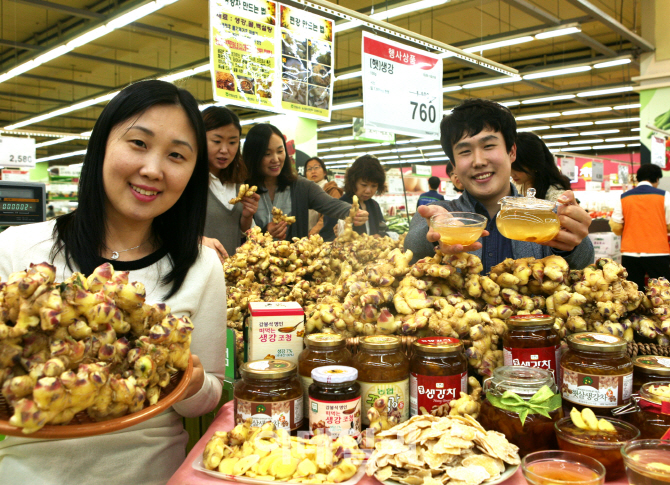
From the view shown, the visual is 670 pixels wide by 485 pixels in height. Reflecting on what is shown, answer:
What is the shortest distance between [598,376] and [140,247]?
47.7 inches

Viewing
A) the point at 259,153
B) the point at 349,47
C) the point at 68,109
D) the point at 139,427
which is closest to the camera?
the point at 139,427

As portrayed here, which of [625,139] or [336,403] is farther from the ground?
[625,139]

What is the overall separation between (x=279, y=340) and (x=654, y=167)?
6.76 m

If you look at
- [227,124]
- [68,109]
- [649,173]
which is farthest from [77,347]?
[68,109]

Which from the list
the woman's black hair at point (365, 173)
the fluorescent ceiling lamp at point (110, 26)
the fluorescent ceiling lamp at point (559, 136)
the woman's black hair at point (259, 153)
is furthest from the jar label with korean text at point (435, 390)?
the fluorescent ceiling lamp at point (559, 136)

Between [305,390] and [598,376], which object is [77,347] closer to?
[305,390]

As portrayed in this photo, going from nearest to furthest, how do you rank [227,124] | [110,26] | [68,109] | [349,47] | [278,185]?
[227,124] → [278,185] → [110,26] → [349,47] → [68,109]

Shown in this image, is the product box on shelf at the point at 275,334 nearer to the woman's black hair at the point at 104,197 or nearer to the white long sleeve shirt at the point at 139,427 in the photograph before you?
the white long sleeve shirt at the point at 139,427

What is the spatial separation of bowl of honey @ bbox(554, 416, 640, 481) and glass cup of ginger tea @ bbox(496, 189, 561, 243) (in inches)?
20.7

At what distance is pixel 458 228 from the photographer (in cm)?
124

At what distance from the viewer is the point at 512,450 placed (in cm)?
92

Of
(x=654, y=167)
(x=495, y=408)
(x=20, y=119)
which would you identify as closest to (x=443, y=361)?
(x=495, y=408)

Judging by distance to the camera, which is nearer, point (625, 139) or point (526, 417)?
point (526, 417)

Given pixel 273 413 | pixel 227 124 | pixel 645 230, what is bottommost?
pixel 273 413
